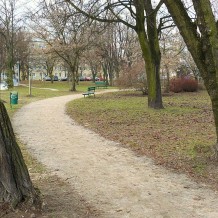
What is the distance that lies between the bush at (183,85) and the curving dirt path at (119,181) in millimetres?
25086

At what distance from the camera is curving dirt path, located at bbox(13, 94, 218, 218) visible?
493cm

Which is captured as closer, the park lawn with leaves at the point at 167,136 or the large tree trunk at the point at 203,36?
the large tree trunk at the point at 203,36

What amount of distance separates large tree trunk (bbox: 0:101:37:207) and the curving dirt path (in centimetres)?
106

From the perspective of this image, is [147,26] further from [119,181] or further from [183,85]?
[183,85]

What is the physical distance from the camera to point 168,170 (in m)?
6.94

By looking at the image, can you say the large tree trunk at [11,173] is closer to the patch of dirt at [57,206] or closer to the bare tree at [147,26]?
the patch of dirt at [57,206]

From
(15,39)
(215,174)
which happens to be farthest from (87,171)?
(15,39)

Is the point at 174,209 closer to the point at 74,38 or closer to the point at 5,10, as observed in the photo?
the point at 74,38

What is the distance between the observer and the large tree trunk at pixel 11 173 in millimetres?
4395

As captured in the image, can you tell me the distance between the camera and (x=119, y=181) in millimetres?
6219

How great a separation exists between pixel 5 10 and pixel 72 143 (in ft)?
135

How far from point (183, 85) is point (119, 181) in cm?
2996

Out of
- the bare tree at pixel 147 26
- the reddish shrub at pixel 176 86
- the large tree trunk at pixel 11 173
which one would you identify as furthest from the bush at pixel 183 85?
the large tree trunk at pixel 11 173

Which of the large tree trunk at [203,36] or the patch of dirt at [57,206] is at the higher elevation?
the large tree trunk at [203,36]
